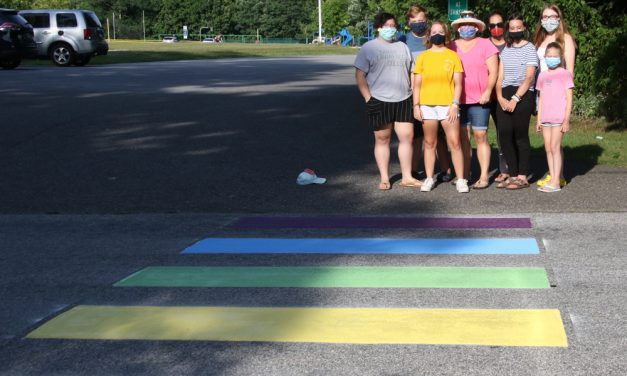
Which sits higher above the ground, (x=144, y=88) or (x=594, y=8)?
(x=594, y=8)

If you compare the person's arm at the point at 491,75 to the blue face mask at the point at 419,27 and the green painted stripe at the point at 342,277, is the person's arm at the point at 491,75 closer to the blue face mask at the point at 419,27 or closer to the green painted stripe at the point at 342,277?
the blue face mask at the point at 419,27

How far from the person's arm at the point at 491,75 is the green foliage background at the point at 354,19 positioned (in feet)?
19.8

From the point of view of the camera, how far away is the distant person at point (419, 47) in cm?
1057

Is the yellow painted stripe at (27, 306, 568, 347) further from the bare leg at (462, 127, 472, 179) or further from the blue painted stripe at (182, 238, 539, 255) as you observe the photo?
the bare leg at (462, 127, 472, 179)

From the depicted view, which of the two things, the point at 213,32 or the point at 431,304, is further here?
the point at 213,32

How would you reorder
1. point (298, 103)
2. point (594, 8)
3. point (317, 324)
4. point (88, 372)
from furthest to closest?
1. point (298, 103)
2. point (594, 8)
3. point (317, 324)
4. point (88, 372)

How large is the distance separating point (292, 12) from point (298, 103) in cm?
12609

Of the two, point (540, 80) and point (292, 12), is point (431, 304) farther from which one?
point (292, 12)

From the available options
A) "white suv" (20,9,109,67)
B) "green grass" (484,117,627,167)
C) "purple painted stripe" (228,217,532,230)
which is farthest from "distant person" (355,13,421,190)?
"white suv" (20,9,109,67)

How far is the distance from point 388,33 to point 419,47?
0.61 metres

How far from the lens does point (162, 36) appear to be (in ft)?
490

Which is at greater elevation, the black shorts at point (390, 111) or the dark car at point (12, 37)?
the dark car at point (12, 37)

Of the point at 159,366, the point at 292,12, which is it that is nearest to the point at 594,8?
the point at 159,366

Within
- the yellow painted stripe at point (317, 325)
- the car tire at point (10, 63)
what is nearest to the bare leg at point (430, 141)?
the yellow painted stripe at point (317, 325)
